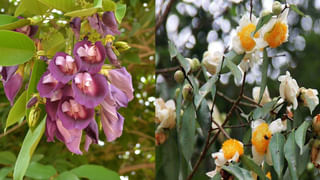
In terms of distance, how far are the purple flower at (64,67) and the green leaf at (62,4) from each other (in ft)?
0.26

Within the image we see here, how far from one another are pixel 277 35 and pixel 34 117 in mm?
444

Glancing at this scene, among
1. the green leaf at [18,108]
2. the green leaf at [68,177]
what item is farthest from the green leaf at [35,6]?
the green leaf at [68,177]

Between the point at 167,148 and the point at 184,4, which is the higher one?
the point at 184,4

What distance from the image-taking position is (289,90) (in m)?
0.82

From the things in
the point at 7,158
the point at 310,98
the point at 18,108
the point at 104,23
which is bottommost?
the point at 7,158

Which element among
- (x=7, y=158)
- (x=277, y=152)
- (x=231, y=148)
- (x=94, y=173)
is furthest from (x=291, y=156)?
(x=7, y=158)

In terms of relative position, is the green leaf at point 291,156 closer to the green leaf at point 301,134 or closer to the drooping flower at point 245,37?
the green leaf at point 301,134

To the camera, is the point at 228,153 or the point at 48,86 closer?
the point at 48,86

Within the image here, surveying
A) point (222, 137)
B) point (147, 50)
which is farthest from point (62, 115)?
point (147, 50)

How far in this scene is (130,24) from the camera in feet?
5.03

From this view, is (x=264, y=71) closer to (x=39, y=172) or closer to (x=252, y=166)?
(x=252, y=166)

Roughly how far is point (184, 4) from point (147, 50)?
473 mm

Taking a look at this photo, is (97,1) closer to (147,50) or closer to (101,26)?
(101,26)

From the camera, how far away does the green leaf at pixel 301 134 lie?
2.43 feet
